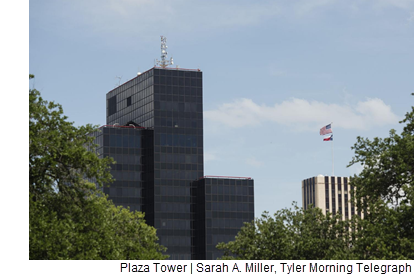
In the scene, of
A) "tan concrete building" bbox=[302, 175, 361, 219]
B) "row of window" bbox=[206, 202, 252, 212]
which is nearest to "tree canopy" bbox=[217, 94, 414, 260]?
"row of window" bbox=[206, 202, 252, 212]

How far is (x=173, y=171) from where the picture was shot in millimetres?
102312

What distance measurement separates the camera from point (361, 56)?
2164 centimetres

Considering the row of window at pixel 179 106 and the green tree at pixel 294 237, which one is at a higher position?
the row of window at pixel 179 106

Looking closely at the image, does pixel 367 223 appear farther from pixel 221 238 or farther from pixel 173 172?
pixel 173 172

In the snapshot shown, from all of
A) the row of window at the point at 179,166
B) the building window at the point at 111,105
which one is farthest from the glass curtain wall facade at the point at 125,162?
the building window at the point at 111,105

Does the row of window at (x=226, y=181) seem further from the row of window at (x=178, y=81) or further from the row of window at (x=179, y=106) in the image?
the row of window at (x=178, y=81)

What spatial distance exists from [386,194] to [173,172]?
75.2 m

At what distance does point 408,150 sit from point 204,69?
263 feet

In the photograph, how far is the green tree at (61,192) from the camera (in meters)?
19.4

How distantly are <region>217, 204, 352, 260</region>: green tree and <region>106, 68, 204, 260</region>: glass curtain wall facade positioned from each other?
6432cm

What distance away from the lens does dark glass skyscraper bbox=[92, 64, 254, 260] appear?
99250mm

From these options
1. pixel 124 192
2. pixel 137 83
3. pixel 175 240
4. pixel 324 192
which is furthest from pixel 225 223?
pixel 324 192
